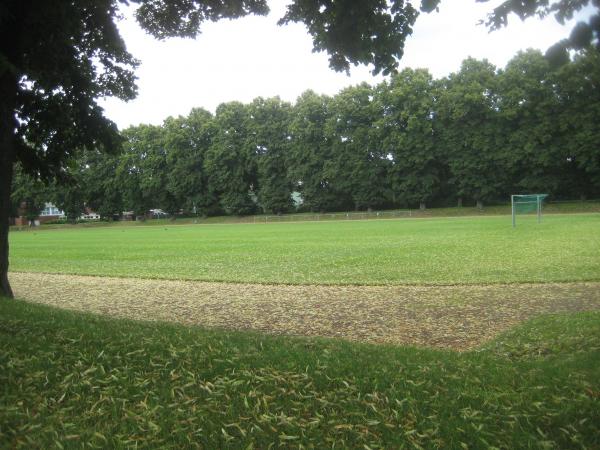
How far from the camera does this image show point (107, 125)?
10.5 metres

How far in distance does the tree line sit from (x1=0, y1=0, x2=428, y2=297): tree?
45860mm

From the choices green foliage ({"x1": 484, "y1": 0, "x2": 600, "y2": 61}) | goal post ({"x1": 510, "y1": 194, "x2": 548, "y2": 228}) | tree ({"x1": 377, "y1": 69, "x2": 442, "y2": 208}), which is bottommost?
goal post ({"x1": 510, "y1": 194, "x2": 548, "y2": 228})

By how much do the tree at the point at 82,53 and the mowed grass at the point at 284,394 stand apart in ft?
14.6

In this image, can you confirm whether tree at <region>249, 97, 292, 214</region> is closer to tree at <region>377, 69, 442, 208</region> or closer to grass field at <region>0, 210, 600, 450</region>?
tree at <region>377, 69, 442, 208</region>

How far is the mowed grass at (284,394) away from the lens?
389 cm

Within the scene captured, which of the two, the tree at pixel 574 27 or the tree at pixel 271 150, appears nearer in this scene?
the tree at pixel 574 27

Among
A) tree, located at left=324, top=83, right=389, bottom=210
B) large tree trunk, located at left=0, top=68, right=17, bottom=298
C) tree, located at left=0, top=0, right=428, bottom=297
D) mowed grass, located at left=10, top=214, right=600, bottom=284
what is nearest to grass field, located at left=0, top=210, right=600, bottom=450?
large tree trunk, located at left=0, top=68, right=17, bottom=298

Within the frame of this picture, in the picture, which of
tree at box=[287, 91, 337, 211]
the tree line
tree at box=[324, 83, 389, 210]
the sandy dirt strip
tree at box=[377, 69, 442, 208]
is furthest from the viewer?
tree at box=[287, 91, 337, 211]

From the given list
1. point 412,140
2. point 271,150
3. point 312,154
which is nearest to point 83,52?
point 412,140

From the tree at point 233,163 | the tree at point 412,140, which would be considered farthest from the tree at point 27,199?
the tree at point 412,140

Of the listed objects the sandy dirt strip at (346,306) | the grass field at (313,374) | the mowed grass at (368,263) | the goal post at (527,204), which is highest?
the goal post at (527,204)

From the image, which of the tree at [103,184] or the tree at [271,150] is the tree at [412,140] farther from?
the tree at [103,184]

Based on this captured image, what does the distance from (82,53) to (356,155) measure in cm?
6438

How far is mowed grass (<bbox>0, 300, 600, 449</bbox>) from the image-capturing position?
3.89 meters
